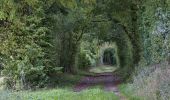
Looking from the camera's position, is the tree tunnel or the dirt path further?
the tree tunnel

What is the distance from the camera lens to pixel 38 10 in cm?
2430

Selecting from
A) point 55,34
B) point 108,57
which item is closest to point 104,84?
point 55,34

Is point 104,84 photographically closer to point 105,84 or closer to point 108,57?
point 105,84

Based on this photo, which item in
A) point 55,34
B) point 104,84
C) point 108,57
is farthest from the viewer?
point 108,57

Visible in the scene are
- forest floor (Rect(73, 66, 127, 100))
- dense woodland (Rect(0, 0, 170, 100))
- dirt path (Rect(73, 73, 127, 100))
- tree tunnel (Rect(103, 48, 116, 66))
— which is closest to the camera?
dense woodland (Rect(0, 0, 170, 100))

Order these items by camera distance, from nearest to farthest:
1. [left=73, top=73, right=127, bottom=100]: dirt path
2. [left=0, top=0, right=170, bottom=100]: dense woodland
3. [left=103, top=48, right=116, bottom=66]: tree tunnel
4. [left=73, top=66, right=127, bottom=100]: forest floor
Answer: [left=0, top=0, right=170, bottom=100]: dense woodland, [left=73, top=66, right=127, bottom=100]: forest floor, [left=73, top=73, right=127, bottom=100]: dirt path, [left=103, top=48, right=116, bottom=66]: tree tunnel

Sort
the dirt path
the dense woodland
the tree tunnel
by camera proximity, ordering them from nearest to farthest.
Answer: the dense woodland < the dirt path < the tree tunnel

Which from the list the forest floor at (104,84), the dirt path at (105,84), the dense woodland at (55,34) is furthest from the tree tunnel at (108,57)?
the dirt path at (105,84)

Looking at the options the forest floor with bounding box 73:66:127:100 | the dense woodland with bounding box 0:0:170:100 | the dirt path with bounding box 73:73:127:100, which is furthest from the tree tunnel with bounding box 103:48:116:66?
the dirt path with bounding box 73:73:127:100

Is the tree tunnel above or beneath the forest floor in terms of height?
above

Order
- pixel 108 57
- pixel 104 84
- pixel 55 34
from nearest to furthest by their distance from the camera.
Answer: pixel 104 84, pixel 55 34, pixel 108 57

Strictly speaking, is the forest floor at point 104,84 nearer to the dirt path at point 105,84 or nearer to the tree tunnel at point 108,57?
the dirt path at point 105,84

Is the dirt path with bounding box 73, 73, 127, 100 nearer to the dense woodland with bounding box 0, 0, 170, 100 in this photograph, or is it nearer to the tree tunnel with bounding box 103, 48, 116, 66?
the dense woodland with bounding box 0, 0, 170, 100

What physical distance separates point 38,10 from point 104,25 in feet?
45.6
